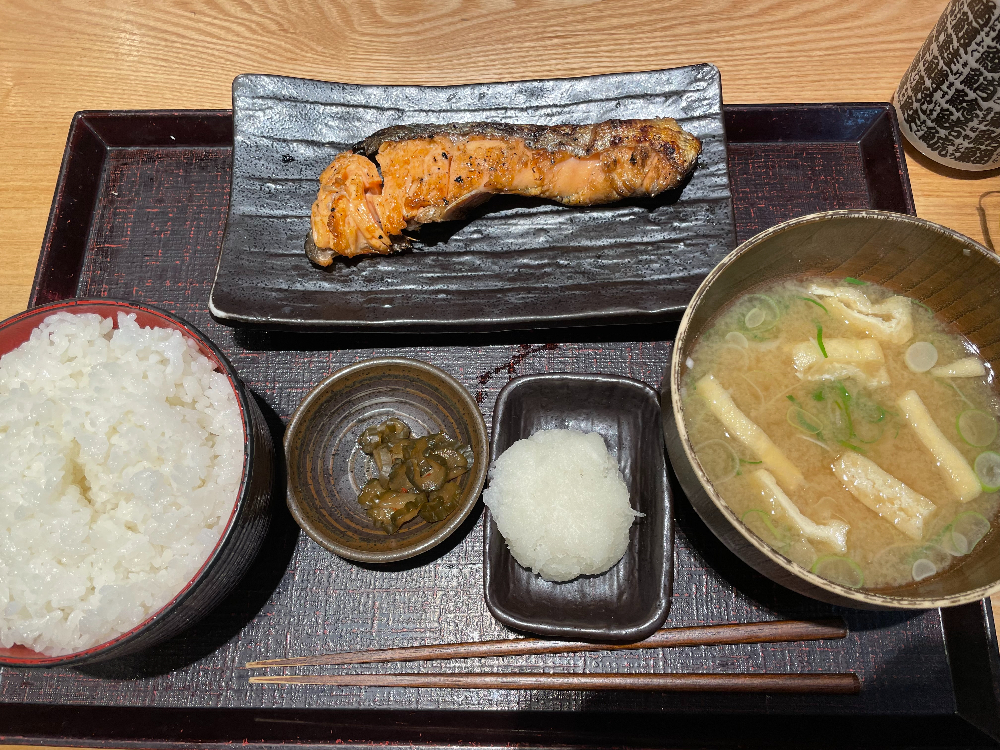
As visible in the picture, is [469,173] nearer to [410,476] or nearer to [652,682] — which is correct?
[410,476]

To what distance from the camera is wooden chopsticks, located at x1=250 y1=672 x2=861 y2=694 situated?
1799 millimetres

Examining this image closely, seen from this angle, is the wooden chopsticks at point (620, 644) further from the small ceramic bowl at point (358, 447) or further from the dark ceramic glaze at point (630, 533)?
the small ceramic bowl at point (358, 447)

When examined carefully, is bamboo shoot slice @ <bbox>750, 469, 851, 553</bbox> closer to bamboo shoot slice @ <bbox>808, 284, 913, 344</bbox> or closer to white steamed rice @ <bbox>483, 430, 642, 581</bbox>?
white steamed rice @ <bbox>483, 430, 642, 581</bbox>

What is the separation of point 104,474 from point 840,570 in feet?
7.00

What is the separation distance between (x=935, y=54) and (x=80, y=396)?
3.32m

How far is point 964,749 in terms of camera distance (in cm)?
177

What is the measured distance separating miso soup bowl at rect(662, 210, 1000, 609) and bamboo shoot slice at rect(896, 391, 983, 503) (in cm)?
13

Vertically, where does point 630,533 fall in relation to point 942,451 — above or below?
below

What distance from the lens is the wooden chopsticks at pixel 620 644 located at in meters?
1.86

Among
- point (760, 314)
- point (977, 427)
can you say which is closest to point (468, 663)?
point (760, 314)

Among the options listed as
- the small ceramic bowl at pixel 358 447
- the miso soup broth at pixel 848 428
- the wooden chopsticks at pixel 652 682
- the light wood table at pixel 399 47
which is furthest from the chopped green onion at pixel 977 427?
the light wood table at pixel 399 47

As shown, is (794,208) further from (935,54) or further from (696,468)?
(696,468)

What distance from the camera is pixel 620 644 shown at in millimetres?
1893

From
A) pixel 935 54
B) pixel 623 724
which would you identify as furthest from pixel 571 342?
pixel 935 54
